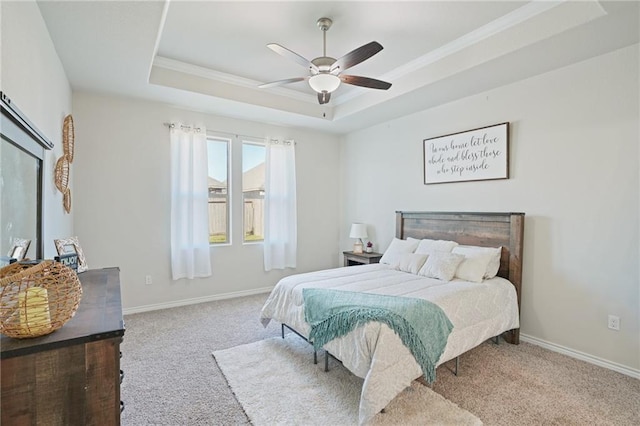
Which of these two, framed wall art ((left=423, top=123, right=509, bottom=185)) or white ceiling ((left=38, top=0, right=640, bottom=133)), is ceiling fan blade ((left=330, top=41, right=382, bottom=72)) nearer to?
white ceiling ((left=38, top=0, right=640, bottom=133))

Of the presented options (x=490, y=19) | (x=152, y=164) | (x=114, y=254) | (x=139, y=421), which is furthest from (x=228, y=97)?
(x=139, y=421)

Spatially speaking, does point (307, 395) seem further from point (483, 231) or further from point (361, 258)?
point (361, 258)

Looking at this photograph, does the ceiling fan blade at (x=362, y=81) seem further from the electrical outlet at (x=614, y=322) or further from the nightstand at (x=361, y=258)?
the electrical outlet at (x=614, y=322)

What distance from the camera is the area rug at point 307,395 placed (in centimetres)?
198

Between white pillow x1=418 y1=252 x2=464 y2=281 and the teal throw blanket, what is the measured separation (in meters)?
0.77

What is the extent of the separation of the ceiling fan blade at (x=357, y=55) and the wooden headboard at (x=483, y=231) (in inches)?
84.2

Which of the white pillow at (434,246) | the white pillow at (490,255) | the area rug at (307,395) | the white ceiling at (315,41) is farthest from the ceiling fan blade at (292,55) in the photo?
the area rug at (307,395)

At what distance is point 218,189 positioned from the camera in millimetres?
4633

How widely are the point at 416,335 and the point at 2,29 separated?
2.75 metres

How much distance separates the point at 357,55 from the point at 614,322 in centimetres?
304

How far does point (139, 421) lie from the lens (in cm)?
195

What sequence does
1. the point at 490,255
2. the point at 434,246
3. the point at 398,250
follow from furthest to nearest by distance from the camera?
the point at 398,250 → the point at 434,246 → the point at 490,255

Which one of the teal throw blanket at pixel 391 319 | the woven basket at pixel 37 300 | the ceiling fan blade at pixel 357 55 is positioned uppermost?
the ceiling fan blade at pixel 357 55

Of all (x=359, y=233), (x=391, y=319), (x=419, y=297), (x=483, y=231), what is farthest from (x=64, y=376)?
(x=359, y=233)
